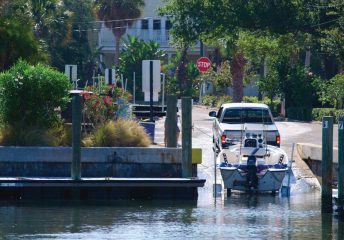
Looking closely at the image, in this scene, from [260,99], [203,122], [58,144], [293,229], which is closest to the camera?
[293,229]

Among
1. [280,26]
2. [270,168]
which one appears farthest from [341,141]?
[280,26]

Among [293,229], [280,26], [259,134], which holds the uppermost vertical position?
[280,26]

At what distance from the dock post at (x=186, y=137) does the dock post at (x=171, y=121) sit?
166cm

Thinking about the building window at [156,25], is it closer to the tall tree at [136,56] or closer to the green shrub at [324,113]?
the tall tree at [136,56]

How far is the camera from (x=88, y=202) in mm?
26906

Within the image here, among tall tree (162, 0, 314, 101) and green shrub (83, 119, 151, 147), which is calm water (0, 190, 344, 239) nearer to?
green shrub (83, 119, 151, 147)

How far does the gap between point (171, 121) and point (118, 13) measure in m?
60.4

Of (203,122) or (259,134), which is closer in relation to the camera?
(259,134)

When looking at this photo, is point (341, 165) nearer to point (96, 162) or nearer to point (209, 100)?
point (96, 162)

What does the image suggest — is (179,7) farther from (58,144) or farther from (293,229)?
(293,229)

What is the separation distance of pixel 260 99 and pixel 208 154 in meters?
40.6

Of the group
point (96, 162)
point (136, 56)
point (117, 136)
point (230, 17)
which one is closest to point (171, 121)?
point (117, 136)

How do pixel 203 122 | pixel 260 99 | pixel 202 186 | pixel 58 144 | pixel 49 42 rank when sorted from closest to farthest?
pixel 202 186 → pixel 58 144 → pixel 203 122 → pixel 49 42 → pixel 260 99

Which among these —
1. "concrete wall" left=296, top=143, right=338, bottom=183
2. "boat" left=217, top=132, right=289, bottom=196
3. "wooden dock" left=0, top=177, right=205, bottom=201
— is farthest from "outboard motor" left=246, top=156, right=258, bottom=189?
"concrete wall" left=296, top=143, right=338, bottom=183
